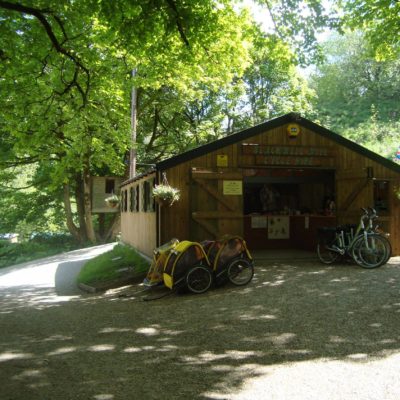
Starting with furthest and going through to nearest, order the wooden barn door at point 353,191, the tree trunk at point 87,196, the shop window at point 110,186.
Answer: the tree trunk at point 87,196
the shop window at point 110,186
the wooden barn door at point 353,191

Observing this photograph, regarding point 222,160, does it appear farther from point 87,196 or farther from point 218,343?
point 87,196

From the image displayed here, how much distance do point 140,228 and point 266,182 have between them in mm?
4485

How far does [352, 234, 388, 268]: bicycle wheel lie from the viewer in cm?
1106

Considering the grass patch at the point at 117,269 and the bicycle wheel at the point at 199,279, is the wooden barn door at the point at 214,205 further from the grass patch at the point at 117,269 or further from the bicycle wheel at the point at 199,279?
the bicycle wheel at the point at 199,279

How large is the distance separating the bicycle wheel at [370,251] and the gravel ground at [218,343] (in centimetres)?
117

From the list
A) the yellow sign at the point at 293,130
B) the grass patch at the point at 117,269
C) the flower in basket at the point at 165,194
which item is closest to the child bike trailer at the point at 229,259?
the flower in basket at the point at 165,194

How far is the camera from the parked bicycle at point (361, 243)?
11070 millimetres

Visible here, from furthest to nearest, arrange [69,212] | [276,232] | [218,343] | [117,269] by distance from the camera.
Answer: [69,212] → [276,232] → [117,269] → [218,343]

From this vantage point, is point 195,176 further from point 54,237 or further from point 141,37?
point 54,237

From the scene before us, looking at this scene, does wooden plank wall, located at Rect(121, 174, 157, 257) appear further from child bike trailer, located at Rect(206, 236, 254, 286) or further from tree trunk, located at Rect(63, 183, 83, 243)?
tree trunk, located at Rect(63, 183, 83, 243)

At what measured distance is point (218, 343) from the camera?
18.6 feet

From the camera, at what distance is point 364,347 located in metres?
5.27

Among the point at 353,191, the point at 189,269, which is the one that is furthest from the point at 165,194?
the point at 353,191

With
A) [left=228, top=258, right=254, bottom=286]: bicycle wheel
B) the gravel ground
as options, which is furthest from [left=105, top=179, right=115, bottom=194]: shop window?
[left=228, top=258, right=254, bottom=286]: bicycle wheel
